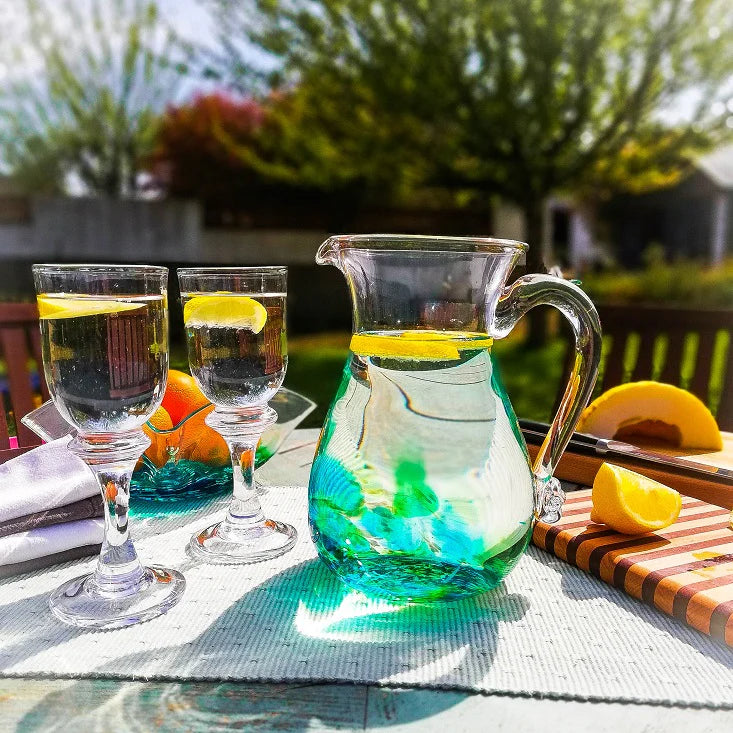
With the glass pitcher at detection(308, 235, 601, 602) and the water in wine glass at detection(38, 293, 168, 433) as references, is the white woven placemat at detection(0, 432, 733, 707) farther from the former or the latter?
the water in wine glass at detection(38, 293, 168, 433)

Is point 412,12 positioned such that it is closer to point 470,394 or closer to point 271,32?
point 271,32

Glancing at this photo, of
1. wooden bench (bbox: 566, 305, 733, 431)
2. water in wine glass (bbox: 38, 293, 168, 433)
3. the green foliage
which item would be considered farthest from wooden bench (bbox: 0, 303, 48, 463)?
the green foliage

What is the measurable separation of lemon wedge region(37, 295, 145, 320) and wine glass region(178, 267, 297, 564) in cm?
15

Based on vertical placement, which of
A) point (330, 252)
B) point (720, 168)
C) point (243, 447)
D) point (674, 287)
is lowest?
point (674, 287)

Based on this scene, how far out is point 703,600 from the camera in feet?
2.23

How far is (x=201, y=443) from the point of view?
3.48 ft

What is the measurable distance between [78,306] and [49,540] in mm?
298

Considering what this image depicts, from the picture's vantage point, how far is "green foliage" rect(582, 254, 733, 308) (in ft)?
31.3

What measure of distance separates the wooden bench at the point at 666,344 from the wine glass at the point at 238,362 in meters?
1.41

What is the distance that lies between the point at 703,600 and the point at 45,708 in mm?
578

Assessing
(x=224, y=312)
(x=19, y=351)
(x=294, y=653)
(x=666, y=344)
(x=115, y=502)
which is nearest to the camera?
(x=294, y=653)

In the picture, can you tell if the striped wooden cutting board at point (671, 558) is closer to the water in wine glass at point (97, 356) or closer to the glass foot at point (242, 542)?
the glass foot at point (242, 542)

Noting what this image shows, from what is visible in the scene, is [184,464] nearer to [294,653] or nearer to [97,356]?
[97,356]

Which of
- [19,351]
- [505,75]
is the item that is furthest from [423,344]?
[505,75]
